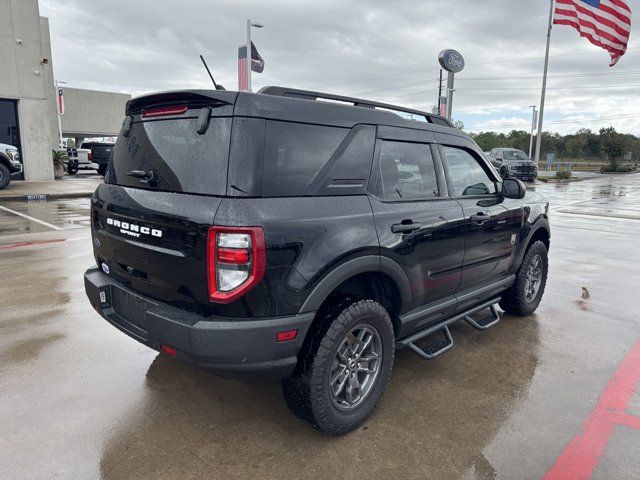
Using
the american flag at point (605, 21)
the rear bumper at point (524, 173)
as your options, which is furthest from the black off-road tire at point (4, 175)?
the rear bumper at point (524, 173)

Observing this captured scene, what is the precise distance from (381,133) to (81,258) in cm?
524

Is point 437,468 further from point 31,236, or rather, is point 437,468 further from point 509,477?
point 31,236

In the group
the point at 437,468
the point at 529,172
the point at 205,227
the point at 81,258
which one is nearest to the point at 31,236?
the point at 81,258

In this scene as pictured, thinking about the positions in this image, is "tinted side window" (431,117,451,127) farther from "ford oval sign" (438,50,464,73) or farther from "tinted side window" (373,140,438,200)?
"ford oval sign" (438,50,464,73)

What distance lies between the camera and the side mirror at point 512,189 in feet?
12.8

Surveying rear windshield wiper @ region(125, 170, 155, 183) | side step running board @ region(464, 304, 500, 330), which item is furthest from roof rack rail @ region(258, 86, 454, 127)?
side step running board @ region(464, 304, 500, 330)

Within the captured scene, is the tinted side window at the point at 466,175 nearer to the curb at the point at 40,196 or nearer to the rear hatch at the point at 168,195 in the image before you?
the rear hatch at the point at 168,195

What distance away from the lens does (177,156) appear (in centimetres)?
253

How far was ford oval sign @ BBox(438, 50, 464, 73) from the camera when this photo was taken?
1541 cm

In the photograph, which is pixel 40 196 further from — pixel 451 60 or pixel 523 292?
pixel 523 292

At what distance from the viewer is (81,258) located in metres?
6.50

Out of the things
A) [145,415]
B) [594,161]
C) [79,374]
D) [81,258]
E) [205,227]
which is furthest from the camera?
[594,161]

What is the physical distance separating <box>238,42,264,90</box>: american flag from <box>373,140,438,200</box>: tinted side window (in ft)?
42.0

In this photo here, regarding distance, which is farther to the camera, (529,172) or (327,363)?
(529,172)
